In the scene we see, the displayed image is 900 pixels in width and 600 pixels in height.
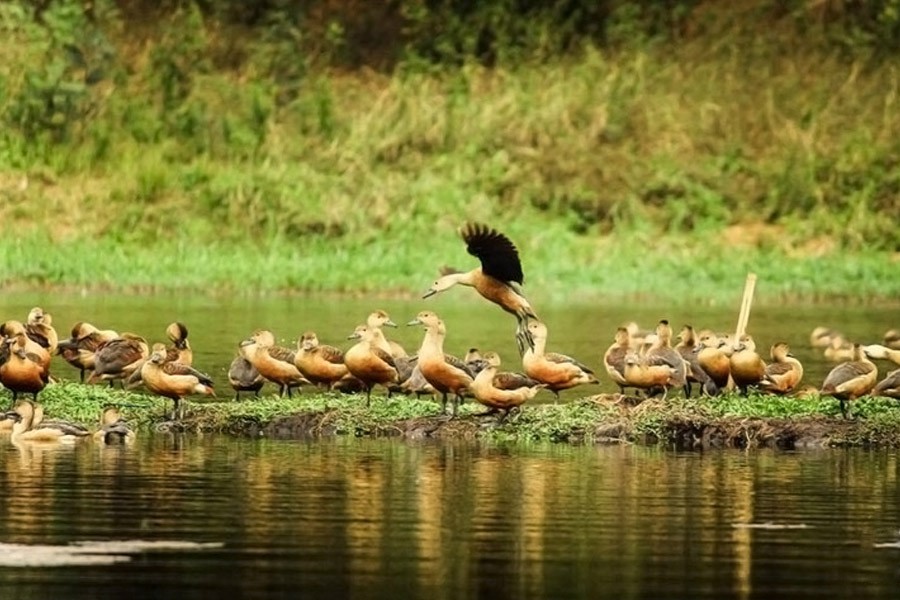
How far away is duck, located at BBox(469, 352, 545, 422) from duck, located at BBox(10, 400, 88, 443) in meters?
3.03

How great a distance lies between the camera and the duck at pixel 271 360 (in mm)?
21844

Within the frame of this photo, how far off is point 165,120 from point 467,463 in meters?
25.6

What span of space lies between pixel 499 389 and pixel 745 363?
2.24 metres

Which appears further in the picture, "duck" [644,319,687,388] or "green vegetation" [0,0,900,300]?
"green vegetation" [0,0,900,300]

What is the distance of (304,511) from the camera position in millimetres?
15938

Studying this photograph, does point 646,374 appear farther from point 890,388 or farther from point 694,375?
point 890,388

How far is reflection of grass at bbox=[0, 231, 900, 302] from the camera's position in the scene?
37938 mm

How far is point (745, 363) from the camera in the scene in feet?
70.2

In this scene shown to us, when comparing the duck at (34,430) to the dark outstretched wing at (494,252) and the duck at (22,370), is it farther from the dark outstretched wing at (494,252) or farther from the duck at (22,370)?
the dark outstretched wing at (494,252)

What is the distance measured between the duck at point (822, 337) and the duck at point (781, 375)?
24.9 ft

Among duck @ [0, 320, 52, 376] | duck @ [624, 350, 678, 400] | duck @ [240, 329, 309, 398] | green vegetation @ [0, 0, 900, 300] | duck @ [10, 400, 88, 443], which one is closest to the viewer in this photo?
duck @ [10, 400, 88, 443]

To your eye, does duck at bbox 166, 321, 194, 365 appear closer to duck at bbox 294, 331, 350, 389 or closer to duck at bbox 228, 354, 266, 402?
duck at bbox 228, 354, 266, 402

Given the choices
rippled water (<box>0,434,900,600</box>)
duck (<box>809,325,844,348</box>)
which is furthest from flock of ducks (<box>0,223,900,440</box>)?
duck (<box>809,325,844,348</box>)

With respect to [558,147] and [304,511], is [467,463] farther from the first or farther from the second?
[558,147]
